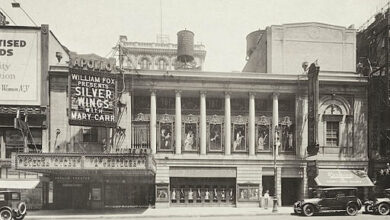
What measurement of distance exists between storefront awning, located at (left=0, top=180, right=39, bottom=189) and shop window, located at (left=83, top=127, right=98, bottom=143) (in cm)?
516

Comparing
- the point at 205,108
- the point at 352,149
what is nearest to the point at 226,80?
the point at 205,108

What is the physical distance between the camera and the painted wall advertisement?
3312 cm

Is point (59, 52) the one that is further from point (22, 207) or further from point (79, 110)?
point (22, 207)

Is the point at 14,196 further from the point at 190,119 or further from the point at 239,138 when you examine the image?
the point at 239,138

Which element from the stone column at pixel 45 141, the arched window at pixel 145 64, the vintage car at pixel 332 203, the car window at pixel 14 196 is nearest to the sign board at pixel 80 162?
the car window at pixel 14 196

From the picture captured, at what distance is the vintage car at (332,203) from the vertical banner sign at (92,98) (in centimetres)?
1546

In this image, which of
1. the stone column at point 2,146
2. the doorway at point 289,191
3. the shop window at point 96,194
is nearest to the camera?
the stone column at point 2,146

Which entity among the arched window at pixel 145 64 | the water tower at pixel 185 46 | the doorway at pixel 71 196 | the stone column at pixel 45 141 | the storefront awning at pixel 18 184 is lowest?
the doorway at pixel 71 196

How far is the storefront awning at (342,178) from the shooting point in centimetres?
3272

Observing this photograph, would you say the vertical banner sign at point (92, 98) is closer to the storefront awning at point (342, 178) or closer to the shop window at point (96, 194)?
the shop window at point (96, 194)

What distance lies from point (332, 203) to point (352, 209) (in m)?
1.32

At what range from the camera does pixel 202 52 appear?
276 ft

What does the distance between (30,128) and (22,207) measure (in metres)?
9.50

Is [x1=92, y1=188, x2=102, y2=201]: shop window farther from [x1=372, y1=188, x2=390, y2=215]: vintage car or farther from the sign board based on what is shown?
[x1=372, y1=188, x2=390, y2=215]: vintage car
